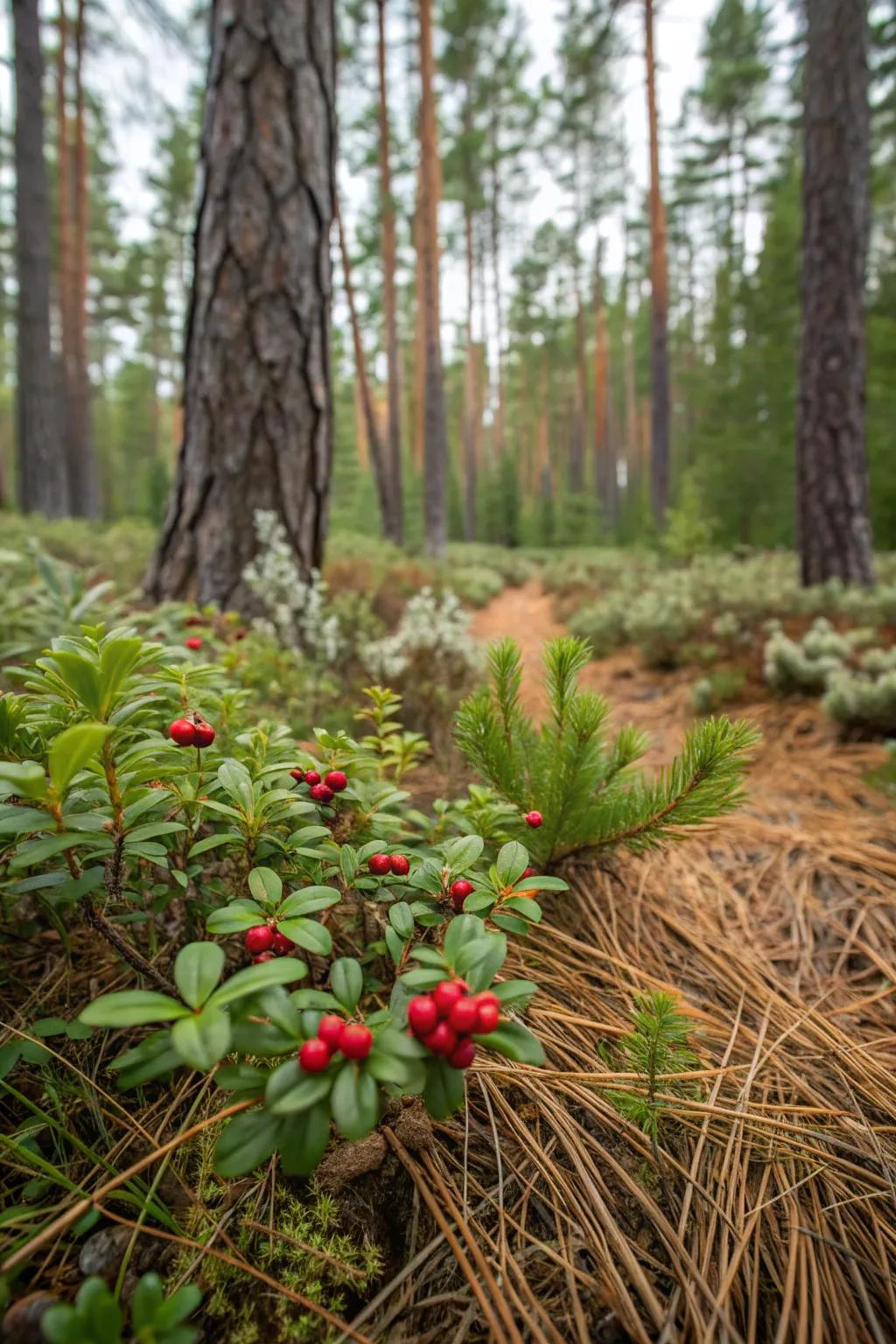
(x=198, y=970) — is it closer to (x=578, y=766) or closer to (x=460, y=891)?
(x=460, y=891)

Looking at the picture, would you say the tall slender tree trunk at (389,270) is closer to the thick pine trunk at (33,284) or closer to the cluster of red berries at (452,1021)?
the thick pine trunk at (33,284)

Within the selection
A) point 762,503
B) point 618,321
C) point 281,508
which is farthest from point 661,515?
point 618,321

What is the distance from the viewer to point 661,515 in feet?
48.0

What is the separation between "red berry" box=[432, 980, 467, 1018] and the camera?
70 centimetres

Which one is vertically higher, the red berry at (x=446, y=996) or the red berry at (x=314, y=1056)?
the red berry at (x=446, y=996)

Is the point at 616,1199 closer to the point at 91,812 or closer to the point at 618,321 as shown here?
the point at 91,812

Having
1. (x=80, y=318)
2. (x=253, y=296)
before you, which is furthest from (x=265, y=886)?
(x=80, y=318)

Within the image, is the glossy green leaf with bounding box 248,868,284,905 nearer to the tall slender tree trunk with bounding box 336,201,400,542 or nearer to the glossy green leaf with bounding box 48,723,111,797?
the glossy green leaf with bounding box 48,723,111,797

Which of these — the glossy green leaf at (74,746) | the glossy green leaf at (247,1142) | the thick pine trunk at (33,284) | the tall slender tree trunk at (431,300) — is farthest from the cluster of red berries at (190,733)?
the tall slender tree trunk at (431,300)

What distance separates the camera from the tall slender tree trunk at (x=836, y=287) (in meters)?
4.88

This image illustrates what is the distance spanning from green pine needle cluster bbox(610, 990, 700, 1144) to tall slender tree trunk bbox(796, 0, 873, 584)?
5126mm

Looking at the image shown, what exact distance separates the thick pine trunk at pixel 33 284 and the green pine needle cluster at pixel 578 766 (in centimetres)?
1013

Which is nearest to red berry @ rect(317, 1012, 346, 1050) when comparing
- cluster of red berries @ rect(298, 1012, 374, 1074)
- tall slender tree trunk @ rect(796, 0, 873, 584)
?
cluster of red berries @ rect(298, 1012, 374, 1074)

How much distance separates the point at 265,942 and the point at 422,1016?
9.7 inches
